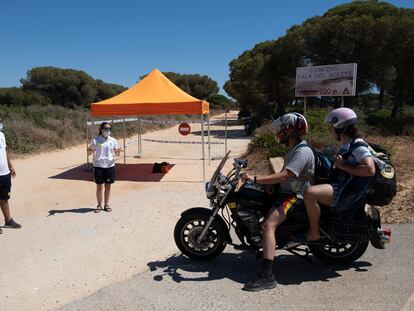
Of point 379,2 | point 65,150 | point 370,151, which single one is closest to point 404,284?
point 370,151

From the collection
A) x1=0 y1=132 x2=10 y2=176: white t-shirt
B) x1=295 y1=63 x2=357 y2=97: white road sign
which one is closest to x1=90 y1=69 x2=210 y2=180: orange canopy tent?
x1=295 y1=63 x2=357 y2=97: white road sign

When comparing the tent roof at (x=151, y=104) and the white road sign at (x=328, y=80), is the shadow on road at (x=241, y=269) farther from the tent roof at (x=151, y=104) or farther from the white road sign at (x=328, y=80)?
the white road sign at (x=328, y=80)

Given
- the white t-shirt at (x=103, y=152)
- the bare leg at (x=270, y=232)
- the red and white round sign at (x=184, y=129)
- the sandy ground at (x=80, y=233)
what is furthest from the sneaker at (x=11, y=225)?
the red and white round sign at (x=184, y=129)

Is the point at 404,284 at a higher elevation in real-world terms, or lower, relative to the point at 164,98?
lower

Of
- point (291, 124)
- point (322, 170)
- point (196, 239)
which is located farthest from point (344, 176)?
point (196, 239)

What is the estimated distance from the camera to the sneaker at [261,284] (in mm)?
3994

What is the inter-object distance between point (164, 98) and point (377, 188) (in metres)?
7.90

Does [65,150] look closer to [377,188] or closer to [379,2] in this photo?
[377,188]

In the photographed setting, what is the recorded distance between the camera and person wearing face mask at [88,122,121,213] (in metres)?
7.50

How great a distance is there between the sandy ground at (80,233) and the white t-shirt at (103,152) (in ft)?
2.84

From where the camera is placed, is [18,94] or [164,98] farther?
[18,94]

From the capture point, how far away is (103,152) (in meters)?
7.57

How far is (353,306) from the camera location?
3639mm

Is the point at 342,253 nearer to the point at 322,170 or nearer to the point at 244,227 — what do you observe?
the point at 322,170
